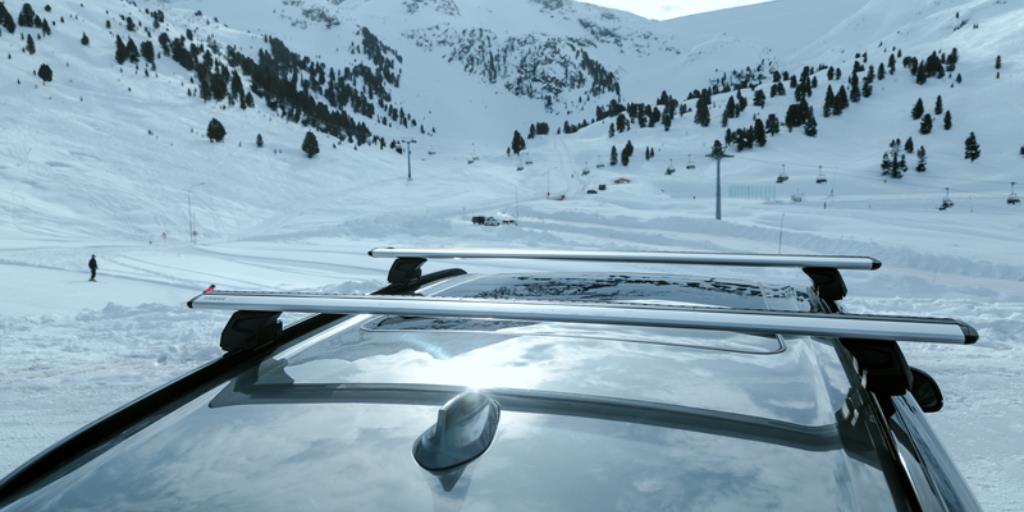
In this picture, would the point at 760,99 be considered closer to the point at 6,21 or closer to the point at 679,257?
the point at 679,257

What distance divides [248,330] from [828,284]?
7.36 feet

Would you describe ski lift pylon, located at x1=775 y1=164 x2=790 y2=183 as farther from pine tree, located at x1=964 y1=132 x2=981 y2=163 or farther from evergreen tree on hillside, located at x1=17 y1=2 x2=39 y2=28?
evergreen tree on hillside, located at x1=17 y1=2 x2=39 y2=28

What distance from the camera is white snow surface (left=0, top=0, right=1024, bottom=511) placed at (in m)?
5.78

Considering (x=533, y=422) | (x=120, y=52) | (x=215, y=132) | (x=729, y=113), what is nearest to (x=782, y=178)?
(x=729, y=113)

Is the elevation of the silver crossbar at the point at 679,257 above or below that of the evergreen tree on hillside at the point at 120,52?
below

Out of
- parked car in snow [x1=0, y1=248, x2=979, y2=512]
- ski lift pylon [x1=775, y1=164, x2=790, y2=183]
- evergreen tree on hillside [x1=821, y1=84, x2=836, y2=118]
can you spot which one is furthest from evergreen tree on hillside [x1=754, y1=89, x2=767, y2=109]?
parked car in snow [x1=0, y1=248, x2=979, y2=512]

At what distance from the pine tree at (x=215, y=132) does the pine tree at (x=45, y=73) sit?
1871 cm

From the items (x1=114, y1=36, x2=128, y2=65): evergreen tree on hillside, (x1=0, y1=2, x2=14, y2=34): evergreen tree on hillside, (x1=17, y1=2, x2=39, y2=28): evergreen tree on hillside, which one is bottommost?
(x1=114, y1=36, x2=128, y2=65): evergreen tree on hillside

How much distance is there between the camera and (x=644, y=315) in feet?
4.07

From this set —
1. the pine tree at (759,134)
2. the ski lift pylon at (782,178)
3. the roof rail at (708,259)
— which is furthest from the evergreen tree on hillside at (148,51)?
the roof rail at (708,259)

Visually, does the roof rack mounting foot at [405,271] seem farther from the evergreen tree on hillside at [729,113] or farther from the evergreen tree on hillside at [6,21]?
the evergreen tree on hillside at [6,21]

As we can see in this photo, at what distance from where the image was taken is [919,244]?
23.0 metres

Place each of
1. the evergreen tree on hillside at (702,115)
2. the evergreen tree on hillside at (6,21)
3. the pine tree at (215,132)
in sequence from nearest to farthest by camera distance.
A: 1. the pine tree at (215,132)
2. the evergreen tree on hillside at (6,21)
3. the evergreen tree on hillside at (702,115)

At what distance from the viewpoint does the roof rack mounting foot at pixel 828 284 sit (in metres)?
2.36
